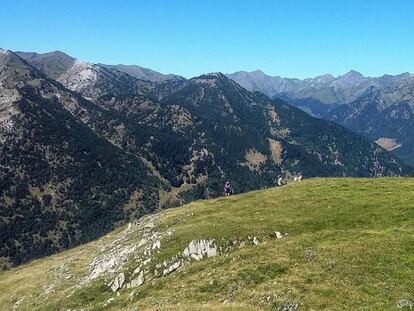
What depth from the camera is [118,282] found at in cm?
6194

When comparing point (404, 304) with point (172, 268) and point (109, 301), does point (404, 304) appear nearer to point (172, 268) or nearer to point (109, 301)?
point (172, 268)

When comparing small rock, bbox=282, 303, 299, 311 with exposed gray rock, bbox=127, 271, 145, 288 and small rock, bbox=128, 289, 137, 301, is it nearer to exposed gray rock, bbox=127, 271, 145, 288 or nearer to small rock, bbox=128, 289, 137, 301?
small rock, bbox=128, 289, 137, 301

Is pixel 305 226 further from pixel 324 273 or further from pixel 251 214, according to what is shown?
pixel 324 273

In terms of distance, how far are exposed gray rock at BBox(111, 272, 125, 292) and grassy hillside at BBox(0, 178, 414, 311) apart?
2.18 ft

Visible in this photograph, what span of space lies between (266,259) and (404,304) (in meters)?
15.7

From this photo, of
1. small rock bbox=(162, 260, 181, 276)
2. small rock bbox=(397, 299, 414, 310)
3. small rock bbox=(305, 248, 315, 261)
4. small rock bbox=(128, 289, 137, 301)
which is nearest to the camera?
small rock bbox=(397, 299, 414, 310)

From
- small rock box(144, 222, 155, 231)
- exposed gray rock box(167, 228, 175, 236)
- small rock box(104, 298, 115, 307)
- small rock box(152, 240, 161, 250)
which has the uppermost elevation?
exposed gray rock box(167, 228, 175, 236)

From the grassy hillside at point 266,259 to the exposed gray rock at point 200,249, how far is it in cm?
99

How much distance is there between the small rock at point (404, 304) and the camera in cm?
3501

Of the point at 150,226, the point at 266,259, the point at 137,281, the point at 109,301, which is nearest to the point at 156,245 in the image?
the point at 137,281

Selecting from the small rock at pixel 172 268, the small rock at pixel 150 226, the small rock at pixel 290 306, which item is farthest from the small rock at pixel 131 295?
the small rock at pixel 150 226

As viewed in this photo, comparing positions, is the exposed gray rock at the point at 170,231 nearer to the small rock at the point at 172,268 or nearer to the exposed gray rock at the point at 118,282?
the small rock at the point at 172,268

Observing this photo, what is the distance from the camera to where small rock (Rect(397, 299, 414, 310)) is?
115 feet

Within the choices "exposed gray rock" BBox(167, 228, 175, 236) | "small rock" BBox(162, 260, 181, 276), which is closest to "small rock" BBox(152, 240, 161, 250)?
"exposed gray rock" BBox(167, 228, 175, 236)
